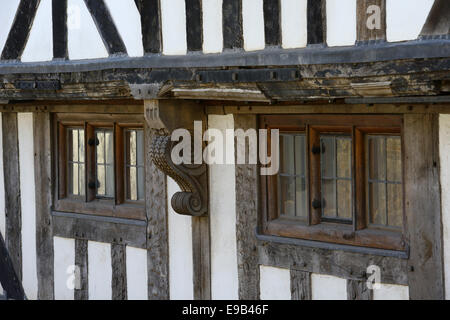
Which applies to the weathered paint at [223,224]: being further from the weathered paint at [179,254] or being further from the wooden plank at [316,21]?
the wooden plank at [316,21]

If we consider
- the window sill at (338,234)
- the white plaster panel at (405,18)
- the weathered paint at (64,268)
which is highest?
the white plaster panel at (405,18)

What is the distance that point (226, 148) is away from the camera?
289 inches

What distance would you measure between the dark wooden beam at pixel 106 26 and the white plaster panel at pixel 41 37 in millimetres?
527

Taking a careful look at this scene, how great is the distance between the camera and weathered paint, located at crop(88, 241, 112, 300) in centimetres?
824

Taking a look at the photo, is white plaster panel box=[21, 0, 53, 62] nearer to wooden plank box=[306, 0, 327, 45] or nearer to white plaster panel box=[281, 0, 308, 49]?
white plaster panel box=[281, 0, 308, 49]

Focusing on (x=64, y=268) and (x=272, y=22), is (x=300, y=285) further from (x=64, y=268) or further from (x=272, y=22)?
(x=64, y=268)

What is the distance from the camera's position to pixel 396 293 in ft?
20.9

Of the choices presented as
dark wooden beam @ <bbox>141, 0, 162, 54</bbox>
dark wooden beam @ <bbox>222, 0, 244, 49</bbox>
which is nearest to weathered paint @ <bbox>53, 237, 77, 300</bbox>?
dark wooden beam @ <bbox>141, 0, 162, 54</bbox>

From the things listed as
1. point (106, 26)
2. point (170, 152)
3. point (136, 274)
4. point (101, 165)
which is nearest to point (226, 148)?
point (170, 152)

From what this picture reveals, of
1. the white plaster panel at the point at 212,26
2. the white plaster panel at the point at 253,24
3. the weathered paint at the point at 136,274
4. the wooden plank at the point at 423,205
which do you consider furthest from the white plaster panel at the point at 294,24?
the weathered paint at the point at 136,274

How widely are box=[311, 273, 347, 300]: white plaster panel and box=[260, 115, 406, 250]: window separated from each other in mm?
271

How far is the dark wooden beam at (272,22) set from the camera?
6258mm

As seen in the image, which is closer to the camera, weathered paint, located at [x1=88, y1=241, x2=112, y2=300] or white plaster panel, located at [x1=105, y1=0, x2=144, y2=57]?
white plaster panel, located at [x1=105, y1=0, x2=144, y2=57]
